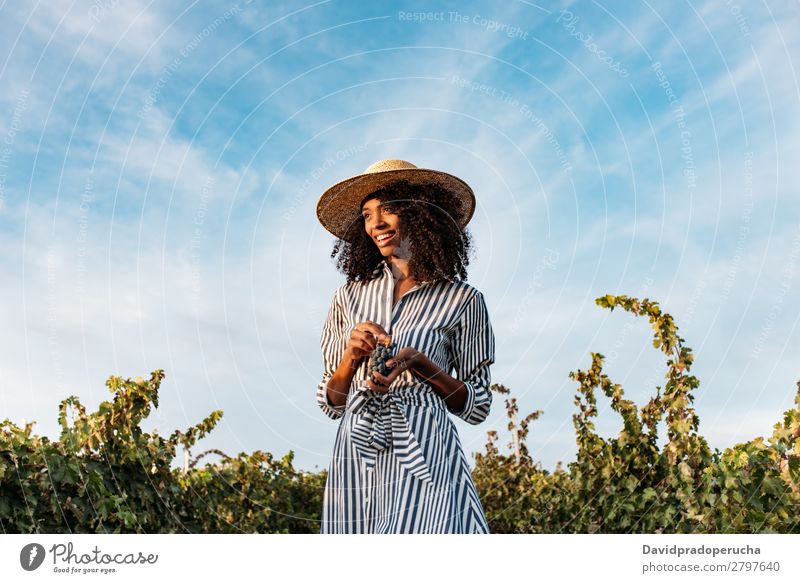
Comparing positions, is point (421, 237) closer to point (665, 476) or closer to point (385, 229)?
point (385, 229)

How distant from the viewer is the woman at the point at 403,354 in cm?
270

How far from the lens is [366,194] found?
3.31 metres

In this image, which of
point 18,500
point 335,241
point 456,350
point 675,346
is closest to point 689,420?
point 675,346

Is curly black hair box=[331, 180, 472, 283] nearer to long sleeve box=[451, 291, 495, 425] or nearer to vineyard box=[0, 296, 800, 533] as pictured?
long sleeve box=[451, 291, 495, 425]

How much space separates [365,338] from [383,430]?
336mm

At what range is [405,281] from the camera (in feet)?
10.3

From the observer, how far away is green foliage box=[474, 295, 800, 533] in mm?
3906

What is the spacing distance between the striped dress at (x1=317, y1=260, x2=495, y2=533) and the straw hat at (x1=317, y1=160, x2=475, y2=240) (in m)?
0.38

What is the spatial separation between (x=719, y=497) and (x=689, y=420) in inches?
17.2

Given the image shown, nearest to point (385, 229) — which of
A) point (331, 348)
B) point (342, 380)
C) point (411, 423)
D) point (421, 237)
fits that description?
point (421, 237)
